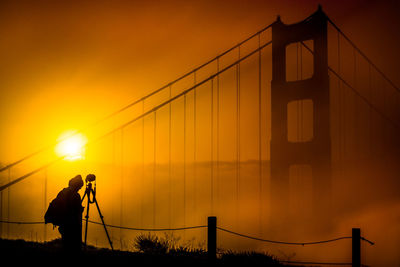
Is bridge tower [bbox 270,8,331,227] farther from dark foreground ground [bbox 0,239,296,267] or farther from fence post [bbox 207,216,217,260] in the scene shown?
fence post [bbox 207,216,217,260]

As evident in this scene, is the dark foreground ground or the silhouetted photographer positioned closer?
the silhouetted photographer

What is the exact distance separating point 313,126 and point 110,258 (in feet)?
26.7

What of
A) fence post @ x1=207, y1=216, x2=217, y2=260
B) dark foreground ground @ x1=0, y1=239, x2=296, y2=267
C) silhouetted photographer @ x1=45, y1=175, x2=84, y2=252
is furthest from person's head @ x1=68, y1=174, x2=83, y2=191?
fence post @ x1=207, y1=216, x2=217, y2=260

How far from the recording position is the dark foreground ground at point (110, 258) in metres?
7.10

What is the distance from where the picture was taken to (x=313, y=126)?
14.0 m

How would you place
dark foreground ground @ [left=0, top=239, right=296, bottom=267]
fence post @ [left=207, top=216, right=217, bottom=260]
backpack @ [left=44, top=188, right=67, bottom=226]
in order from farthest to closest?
dark foreground ground @ [left=0, top=239, right=296, bottom=267] → fence post @ [left=207, top=216, right=217, bottom=260] → backpack @ [left=44, top=188, right=67, bottom=226]

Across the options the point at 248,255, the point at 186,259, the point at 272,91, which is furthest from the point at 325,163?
the point at 186,259

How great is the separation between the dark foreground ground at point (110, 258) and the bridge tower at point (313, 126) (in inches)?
209

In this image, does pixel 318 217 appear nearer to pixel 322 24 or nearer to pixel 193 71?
pixel 322 24

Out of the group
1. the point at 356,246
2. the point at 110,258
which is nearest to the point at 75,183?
the point at 110,258

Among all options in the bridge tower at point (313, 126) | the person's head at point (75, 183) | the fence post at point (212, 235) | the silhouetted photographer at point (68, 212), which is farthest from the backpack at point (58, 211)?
the bridge tower at point (313, 126)

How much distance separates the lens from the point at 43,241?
33.9 feet

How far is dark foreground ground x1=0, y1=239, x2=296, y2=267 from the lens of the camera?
7098mm

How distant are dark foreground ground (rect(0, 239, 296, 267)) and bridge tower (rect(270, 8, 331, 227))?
17.4ft
